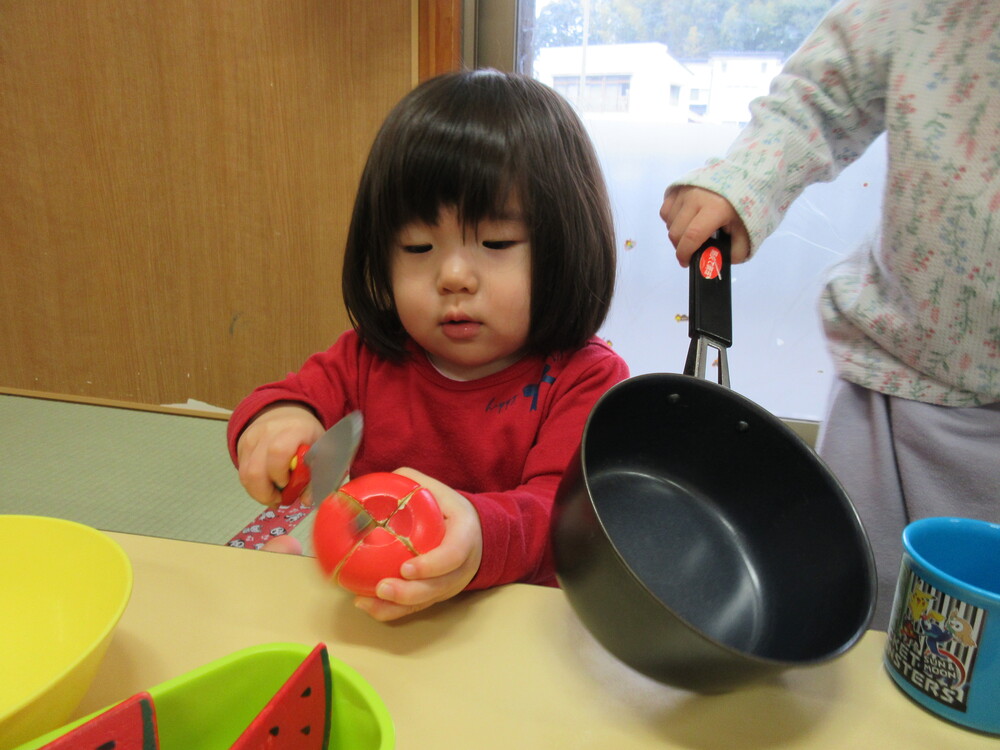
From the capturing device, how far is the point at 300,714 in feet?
1.10

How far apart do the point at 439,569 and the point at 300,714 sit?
0.11 metres

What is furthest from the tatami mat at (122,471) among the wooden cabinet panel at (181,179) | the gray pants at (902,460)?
the gray pants at (902,460)

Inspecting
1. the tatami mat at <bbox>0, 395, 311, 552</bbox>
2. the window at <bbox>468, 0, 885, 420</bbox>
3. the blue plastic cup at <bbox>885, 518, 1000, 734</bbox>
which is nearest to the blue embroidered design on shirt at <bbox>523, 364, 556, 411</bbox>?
the blue plastic cup at <bbox>885, 518, 1000, 734</bbox>

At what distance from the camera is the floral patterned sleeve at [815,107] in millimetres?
607

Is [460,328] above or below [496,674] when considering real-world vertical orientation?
above

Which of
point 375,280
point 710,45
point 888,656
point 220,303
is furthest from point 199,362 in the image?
point 888,656

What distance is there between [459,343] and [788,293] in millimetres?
1175

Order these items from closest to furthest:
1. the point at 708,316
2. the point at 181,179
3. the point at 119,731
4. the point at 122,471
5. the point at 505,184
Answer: the point at 119,731 → the point at 708,316 → the point at 505,184 → the point at 122,471 → the point at 181,179

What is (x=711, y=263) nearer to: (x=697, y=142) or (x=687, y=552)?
(x=687, y=552)

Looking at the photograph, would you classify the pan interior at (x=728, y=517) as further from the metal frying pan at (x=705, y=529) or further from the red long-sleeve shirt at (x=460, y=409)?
the red long-sleeve shirt at (x=460, y=409)

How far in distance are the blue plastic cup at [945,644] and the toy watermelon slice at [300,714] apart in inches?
12.8

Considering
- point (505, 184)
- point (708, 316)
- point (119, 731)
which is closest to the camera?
point (119, 731)

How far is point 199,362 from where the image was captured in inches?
72.3

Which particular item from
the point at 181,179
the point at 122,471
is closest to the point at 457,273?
the point at 122,471
